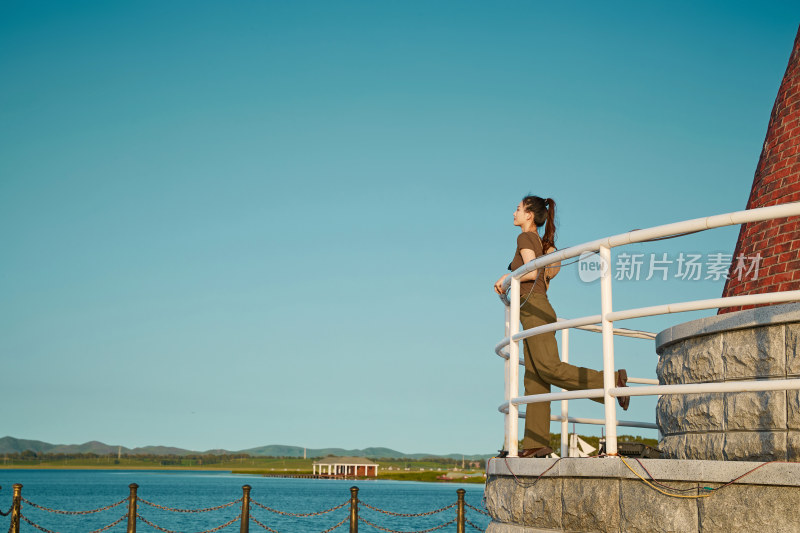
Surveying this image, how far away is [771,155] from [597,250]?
2.96m

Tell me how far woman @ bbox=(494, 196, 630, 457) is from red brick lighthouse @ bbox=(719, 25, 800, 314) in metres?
1.58

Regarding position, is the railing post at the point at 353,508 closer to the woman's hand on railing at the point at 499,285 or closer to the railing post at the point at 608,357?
the woman's hand on railing at the point at 499,285

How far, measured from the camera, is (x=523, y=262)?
5469mm

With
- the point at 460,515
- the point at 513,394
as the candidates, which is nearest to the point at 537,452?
the point at 513,394

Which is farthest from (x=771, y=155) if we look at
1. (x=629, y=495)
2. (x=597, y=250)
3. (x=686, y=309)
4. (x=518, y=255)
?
(x=629, y=495)

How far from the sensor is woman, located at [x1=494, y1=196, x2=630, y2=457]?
5.01 metres

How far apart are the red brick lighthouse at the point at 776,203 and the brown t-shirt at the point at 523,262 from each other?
1.69 m

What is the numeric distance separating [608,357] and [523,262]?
154 cm

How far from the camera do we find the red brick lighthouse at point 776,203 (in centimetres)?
552

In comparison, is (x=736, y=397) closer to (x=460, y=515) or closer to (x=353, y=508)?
(x=460, y=515)

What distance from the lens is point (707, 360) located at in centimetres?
430

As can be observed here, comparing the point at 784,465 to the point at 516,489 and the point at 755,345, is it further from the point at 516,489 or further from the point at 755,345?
the point at 516,489

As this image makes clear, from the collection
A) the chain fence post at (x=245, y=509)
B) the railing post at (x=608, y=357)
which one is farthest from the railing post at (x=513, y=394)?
the chain fence post at (x=245, y=509)

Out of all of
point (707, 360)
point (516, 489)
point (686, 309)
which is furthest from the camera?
point (516, 489)
